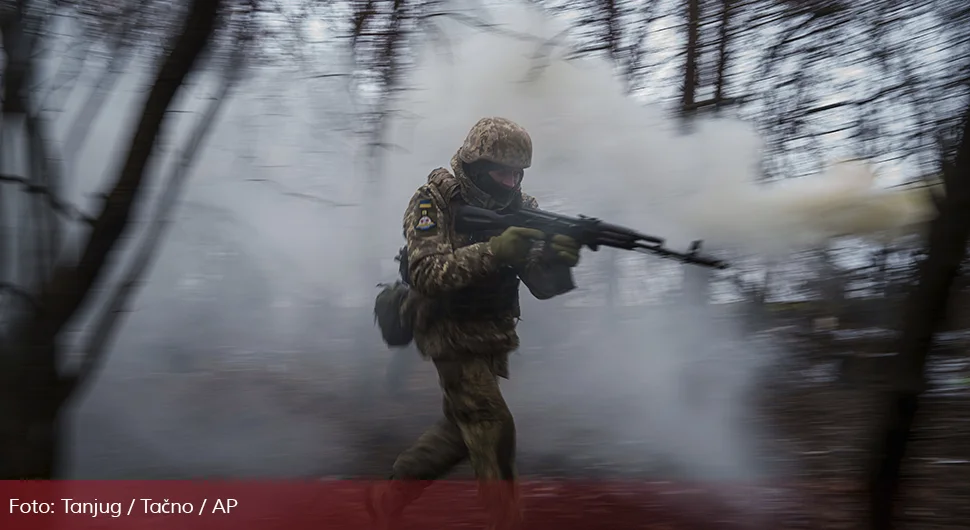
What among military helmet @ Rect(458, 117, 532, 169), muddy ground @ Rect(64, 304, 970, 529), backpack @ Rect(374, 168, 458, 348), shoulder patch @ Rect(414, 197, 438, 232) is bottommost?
muddy ground @ Rect(64, 304, 970, 529)

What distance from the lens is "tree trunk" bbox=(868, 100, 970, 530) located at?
1805 millimetres

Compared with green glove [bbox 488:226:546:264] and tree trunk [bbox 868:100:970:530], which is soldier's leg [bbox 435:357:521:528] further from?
tree trunk [bbox 868:100:970:530]

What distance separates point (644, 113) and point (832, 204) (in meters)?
1.25

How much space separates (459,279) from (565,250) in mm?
371

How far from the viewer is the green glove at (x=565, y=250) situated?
105 inches

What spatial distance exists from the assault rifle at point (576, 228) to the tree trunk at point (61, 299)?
1139 millimetres

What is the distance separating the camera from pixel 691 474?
393 centimetres

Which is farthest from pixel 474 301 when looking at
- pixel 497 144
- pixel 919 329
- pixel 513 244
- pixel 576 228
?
pixel 919 329

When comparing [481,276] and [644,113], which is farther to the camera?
[644,113]

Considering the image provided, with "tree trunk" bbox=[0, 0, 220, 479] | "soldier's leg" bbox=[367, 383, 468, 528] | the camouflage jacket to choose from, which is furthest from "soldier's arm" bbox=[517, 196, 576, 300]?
"tree trunk" bbox=[0, 0, 220, 479]

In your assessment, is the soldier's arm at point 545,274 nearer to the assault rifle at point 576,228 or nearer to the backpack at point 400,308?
the assault rifle at point 576,228

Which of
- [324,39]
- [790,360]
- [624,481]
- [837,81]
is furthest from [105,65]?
[790,360]

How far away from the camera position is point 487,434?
8.93ft

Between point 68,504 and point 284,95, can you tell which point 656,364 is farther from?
point 68,504
